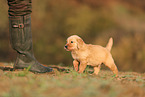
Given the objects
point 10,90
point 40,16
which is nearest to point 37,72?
point 10,90

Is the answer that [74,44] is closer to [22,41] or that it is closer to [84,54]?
[84,54]

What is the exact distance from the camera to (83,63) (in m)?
5.61

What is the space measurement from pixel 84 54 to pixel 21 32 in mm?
1397

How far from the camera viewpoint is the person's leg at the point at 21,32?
5.36 meters

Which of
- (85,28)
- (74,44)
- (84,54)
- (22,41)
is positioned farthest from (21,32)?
(85,28)

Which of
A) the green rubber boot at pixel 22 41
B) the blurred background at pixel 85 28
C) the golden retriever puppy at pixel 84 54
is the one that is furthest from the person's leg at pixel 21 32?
the blurred background at pixel 85 28

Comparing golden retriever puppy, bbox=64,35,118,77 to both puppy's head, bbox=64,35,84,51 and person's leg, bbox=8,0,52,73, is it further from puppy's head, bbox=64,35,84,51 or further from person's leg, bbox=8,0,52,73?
person's leg, bbox=8,0,52,73

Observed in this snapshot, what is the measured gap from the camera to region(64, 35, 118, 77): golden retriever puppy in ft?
18.3

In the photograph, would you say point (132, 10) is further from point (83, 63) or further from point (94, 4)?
point (83, 63)

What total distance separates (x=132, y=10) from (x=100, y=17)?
3.23 metres

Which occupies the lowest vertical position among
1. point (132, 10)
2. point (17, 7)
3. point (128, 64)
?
point (128, 64)

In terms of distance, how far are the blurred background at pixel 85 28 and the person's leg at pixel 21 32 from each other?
6.40 meters

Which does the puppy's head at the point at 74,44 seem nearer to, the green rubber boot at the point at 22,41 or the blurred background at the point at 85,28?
the green rubber boot at the point at 22,41

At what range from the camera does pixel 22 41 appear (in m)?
5.45
